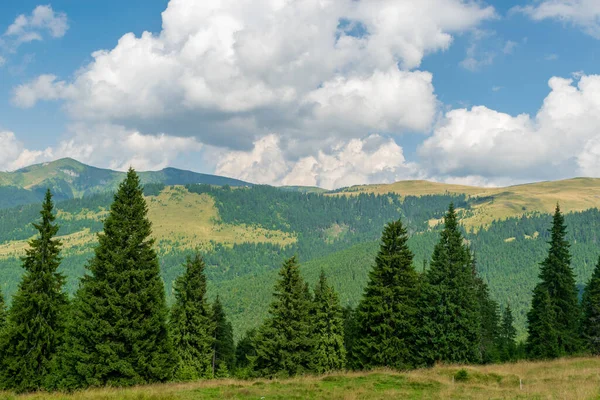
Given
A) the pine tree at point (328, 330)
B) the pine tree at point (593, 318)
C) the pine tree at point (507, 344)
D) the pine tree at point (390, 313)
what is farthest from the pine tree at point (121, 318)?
the pine tree at point (507, 344)

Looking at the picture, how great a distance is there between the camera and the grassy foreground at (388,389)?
17062mm

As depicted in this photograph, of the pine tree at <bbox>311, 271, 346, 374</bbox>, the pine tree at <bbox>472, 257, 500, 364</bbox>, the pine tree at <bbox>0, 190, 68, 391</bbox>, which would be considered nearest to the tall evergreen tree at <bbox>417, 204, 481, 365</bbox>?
the pine tree at <bbox>311, 271, 346, 374</bbox>

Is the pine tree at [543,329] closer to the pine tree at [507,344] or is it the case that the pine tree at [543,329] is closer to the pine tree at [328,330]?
the pine tree at [507,344]

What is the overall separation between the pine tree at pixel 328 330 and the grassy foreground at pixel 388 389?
28.5 m

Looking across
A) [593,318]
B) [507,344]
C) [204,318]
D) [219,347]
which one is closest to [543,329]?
[593,318]

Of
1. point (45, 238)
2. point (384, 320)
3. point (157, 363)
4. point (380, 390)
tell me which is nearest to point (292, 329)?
point (384, 320)

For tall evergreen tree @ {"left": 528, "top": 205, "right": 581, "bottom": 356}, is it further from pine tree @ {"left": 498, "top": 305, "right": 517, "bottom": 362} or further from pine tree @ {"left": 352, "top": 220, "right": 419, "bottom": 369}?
pine tree @ {"left": 352, "top": 220, "right": 419, "bottom": 369}

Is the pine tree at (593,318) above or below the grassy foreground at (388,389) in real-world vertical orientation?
below

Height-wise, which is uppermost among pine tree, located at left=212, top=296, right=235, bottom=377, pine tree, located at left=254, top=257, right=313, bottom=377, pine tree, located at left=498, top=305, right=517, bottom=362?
pine tree, located at left=254, top=257, right=313, bottom=377

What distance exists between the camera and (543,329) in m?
50.5

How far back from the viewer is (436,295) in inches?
1582

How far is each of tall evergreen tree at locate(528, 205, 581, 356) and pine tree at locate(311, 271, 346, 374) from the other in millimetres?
23893

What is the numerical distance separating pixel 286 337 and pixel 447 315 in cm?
1545

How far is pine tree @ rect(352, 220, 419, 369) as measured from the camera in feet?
124
